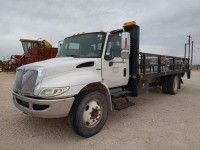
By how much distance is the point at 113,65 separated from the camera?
4414 mm

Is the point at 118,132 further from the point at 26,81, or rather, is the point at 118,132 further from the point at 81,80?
the point at 26,81

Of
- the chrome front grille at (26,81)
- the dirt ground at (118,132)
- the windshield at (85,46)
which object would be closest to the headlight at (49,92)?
the chrome front grille at (26,81)

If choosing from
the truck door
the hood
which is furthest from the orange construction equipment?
the hood

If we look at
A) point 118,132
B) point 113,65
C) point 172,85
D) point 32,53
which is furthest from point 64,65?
point 32,53

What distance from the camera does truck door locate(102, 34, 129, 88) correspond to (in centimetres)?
422

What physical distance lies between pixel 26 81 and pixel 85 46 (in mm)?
1633

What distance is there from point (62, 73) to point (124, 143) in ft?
5.83

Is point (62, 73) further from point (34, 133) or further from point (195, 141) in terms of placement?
point (195, 141)

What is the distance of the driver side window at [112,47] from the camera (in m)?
4.25

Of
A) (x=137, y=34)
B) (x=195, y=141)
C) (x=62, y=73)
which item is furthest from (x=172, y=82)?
(x=62, y=73)

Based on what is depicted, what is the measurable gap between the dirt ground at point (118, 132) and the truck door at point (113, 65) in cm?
101

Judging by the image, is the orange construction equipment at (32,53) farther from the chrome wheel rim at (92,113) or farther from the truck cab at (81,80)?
the chrome wheel rim at (92,113)

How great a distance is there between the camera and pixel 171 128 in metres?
3.96

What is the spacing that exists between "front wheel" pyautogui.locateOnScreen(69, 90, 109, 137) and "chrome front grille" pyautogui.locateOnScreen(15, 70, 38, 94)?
88 centimetres
